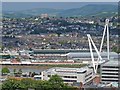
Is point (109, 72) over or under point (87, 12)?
over

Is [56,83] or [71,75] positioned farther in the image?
[71,75]

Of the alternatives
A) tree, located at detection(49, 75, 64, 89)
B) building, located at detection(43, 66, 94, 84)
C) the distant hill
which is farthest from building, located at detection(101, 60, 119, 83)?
the distant hill

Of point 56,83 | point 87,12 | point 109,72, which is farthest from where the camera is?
point 87,12

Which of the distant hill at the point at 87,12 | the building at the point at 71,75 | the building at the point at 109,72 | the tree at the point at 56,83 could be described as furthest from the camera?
the distant hill at the point at 87,12

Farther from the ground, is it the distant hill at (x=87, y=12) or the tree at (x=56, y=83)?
the tree at (x=56, y=83)

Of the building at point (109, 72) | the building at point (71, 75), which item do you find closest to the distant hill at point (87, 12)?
the building at point (109, 72)

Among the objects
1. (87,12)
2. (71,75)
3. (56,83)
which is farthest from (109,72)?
(87,12)

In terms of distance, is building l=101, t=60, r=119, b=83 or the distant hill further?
the distant hill

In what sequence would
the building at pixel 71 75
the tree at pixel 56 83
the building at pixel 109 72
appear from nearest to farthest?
the tree at pixel 56 83 < the building at pixel 71 75 < the building at pixel 109 72

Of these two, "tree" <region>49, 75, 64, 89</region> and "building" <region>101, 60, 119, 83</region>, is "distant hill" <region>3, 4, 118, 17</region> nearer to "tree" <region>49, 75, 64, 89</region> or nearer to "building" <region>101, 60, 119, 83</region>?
"building" <region>101, 60, 119, 83</region>

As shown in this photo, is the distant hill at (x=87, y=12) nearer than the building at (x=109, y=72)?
No

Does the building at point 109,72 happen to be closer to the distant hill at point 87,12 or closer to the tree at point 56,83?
the tree at point 56,83

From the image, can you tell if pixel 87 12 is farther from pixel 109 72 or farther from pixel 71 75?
pixel 71 75

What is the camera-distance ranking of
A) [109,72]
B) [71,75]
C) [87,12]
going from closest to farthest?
[71,75] → [109,72] → [87,12]
